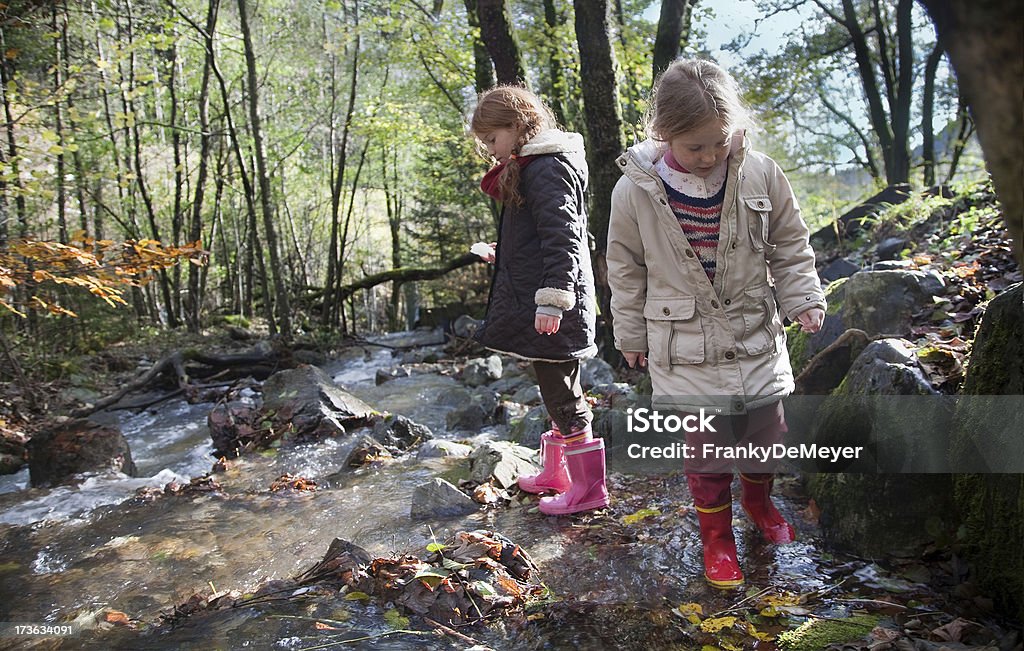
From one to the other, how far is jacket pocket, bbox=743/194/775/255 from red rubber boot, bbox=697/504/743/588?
1.05m

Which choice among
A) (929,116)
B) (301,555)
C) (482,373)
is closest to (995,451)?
(301,555)

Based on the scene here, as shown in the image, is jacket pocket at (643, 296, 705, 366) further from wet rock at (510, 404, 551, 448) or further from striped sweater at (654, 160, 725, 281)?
wet rock at (510, 404, 551, 448)

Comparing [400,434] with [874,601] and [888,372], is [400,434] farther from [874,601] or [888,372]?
[874,601]

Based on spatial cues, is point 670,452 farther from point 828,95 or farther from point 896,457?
point 828,95

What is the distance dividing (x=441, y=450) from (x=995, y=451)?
3565mm

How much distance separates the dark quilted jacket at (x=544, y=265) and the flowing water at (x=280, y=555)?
3.07ft

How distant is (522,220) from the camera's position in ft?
11.1

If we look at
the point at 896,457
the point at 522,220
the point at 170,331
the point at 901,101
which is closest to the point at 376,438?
the point at 522,220

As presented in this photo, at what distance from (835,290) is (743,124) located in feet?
7.90

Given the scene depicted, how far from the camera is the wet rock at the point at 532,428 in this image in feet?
17.4

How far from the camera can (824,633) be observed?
7.07 ft

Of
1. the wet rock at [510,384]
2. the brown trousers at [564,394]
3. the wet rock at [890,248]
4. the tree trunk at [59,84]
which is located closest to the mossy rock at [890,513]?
the brown trousers at [564,394]

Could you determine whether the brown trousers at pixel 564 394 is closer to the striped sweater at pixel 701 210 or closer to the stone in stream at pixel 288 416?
the striped sweater at pixel 701 210

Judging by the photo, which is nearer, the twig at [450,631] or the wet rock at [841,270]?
the twig at [450,631]
